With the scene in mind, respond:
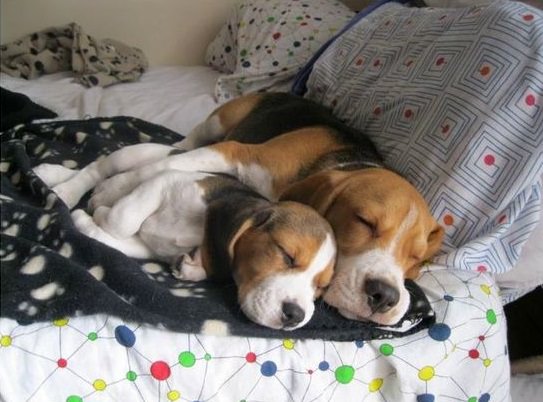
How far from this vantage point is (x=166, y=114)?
2869 mm

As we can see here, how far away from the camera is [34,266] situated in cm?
119

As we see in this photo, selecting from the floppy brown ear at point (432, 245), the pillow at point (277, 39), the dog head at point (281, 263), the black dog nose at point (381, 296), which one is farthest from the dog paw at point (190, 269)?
the pillow at point (277, 39)

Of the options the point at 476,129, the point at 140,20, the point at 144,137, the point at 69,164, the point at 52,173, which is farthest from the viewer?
the point at 140,20

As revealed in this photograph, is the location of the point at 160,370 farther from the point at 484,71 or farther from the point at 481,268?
the point at 484,71

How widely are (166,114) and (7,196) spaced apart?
1.38m

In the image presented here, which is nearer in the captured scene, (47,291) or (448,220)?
(47,291)

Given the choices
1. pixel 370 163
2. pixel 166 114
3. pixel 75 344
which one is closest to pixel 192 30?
pixel 166 114

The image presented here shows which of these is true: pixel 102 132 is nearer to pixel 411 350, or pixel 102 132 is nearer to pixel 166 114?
pixel 166 114

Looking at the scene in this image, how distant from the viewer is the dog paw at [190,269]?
56.8 inches

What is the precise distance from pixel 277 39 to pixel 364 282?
2077 millimetres

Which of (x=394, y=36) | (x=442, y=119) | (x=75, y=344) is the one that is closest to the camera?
(x=75, y=344)

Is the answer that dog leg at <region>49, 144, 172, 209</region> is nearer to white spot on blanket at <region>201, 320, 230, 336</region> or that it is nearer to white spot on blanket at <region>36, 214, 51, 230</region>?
white spot on blanket at <region>36, 214, 51, 230</region>

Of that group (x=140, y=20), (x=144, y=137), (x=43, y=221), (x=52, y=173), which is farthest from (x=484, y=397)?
(x=140, y=20)

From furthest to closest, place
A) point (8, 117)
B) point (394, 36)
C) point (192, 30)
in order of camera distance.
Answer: point (192, 30) < point (8, 117) < point (394, 36)
